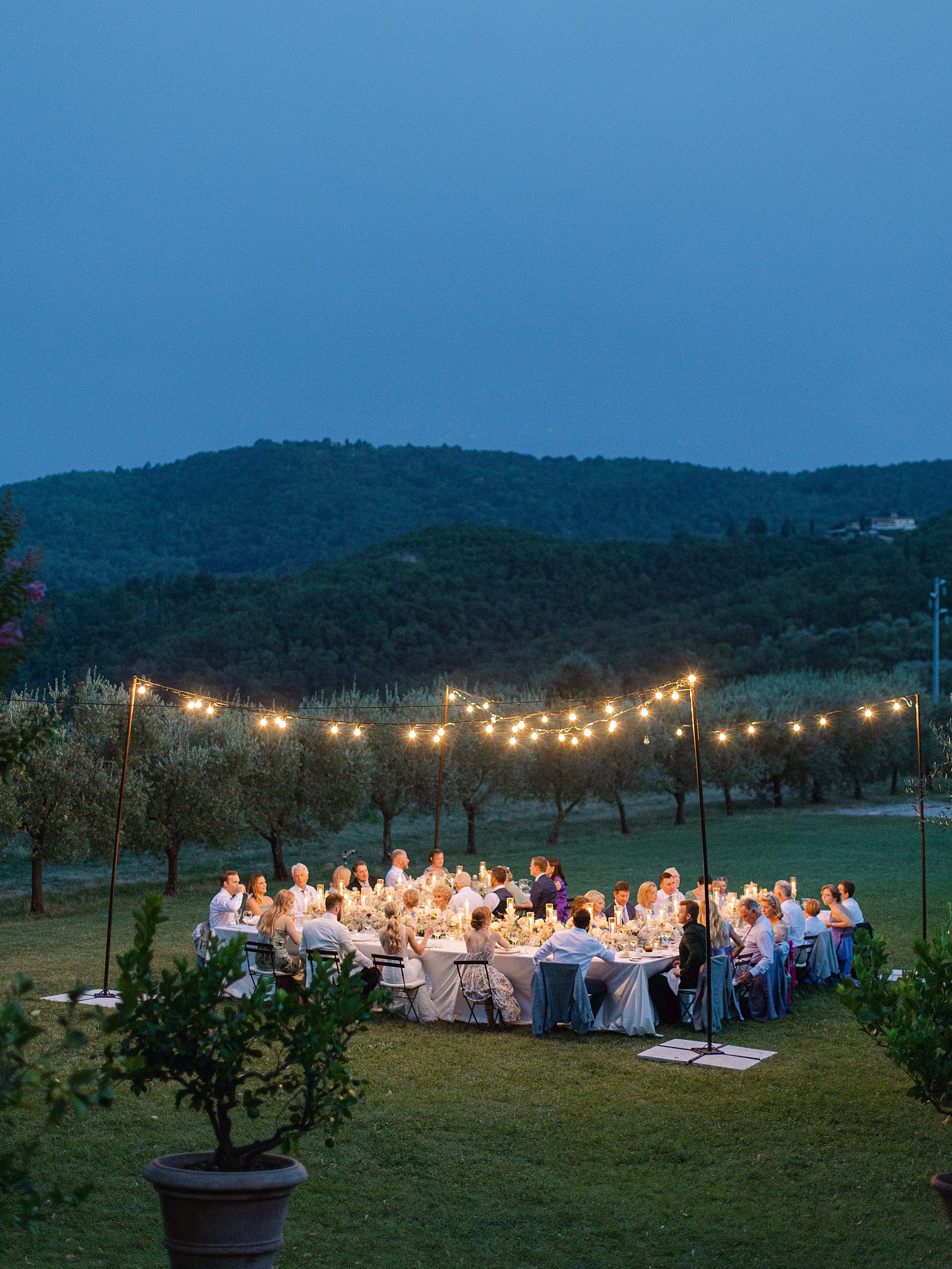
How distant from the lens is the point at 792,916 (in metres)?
13.2

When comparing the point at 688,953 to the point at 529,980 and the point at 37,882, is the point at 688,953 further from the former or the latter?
the point at 37,882

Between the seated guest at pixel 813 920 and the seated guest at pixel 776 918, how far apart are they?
0.59m

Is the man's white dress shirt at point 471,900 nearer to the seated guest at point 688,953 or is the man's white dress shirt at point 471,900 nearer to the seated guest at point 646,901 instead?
the seated guest at point 646,901

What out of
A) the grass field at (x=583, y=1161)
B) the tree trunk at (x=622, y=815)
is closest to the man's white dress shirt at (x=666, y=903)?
the grass field at (x=583, y=1161)

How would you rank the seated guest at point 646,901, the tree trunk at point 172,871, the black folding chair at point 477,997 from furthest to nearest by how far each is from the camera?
the tree trunk at point 172,871 → the seated guest at point 646,901 → the black folding chair at point 477,997

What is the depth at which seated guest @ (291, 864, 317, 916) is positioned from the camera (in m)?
14.4

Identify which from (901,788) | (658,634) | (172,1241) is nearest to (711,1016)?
(172,1241)

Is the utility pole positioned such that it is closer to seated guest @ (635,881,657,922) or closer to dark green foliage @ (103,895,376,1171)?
seated guest @ (635,881,657,922)

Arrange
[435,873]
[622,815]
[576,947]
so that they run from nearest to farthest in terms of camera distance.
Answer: [576,947] → [435,873] → [622,815]

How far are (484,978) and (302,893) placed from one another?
352cm

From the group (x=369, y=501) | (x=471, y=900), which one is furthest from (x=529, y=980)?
(x=369, y=501)

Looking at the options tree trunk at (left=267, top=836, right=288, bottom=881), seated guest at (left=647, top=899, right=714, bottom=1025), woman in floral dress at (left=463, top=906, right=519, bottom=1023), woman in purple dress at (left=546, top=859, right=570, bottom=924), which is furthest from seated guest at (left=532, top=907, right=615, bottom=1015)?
tree trunk at (left=267, top=836, right=288, bottom=881)

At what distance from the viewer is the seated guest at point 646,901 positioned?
1305cm

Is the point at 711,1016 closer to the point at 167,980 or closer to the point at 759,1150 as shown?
the point at 759,1150
